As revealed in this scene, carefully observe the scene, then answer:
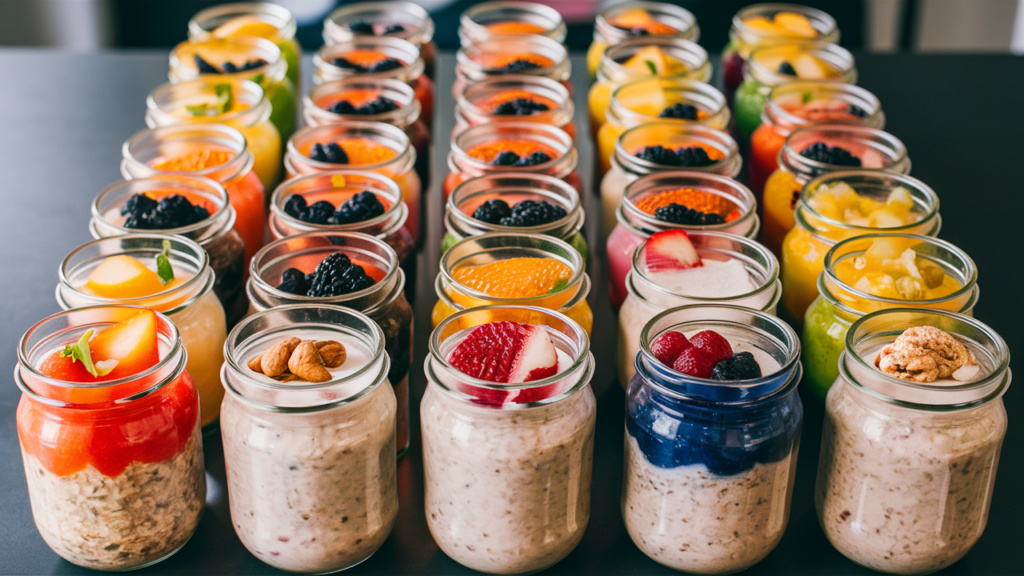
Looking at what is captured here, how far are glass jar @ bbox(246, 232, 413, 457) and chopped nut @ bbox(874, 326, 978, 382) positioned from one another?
752 millimetres

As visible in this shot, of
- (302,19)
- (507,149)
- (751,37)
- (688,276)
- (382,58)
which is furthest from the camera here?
(302,19)

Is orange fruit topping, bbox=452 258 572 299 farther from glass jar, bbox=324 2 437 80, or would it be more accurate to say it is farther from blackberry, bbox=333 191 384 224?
glass jar, bbox=324 2 437 80

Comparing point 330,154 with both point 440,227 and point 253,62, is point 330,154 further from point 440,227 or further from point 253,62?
point 253,62

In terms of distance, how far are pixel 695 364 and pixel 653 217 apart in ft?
1.79

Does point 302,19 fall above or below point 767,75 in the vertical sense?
below

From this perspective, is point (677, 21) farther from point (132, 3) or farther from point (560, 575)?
point (132, 3)

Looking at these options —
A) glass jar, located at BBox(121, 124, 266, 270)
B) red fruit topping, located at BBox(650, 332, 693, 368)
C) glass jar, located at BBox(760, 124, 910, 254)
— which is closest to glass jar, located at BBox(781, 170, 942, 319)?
glass jar, located at BBox(760, 124, 910, 254)

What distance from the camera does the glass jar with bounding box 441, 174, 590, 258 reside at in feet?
6.04

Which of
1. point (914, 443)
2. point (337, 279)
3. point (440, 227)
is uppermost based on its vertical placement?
point (337, 279)

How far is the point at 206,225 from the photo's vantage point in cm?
181

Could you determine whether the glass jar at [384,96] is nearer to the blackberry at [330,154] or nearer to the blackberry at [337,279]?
the blackberry at [330,154]

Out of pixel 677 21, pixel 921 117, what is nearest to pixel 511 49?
pixel 677 21

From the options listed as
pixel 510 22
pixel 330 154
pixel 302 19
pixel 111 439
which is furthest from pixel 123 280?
pixel 302 19

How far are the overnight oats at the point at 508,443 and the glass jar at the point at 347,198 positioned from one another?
43 centimetres
